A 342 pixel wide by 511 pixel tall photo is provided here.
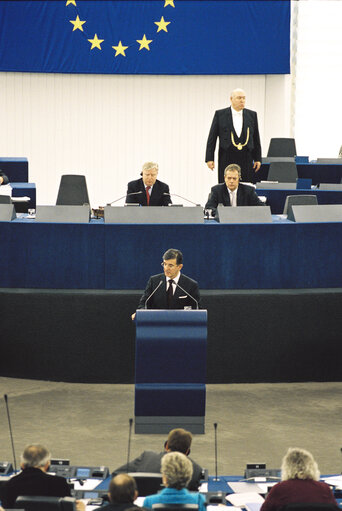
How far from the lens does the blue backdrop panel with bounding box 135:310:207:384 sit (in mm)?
7039

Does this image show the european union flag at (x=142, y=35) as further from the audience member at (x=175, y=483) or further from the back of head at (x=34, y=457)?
the audience member at (x=175, y=483)

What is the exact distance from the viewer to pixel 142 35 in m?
14.4

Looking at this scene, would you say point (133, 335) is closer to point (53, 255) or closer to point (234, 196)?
point (53, 255)

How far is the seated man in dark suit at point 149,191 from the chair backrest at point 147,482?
16.7 ft

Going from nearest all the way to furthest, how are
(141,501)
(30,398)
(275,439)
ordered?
(141,501)
(275,439)
(30,398)

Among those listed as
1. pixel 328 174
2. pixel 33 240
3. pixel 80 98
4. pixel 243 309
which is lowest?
Result: pixel 243 309

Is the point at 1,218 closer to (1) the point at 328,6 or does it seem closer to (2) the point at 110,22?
(2) the point at 110,22

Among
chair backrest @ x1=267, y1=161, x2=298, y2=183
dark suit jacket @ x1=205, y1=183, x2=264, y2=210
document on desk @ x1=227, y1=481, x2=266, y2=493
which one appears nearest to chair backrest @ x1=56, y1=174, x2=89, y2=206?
dark suit jacket @ x1=205, y1=183, x2=264, y2=210

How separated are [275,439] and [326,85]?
32.6 ft

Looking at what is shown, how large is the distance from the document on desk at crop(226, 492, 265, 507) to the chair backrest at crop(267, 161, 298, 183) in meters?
7.27

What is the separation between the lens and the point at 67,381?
26.8ft

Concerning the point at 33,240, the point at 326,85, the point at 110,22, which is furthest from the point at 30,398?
the point at 326,85

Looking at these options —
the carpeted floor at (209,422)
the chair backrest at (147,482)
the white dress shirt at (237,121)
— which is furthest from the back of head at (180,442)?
the white dress shirt at (237,121)

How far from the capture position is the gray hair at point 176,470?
14.3 ft
